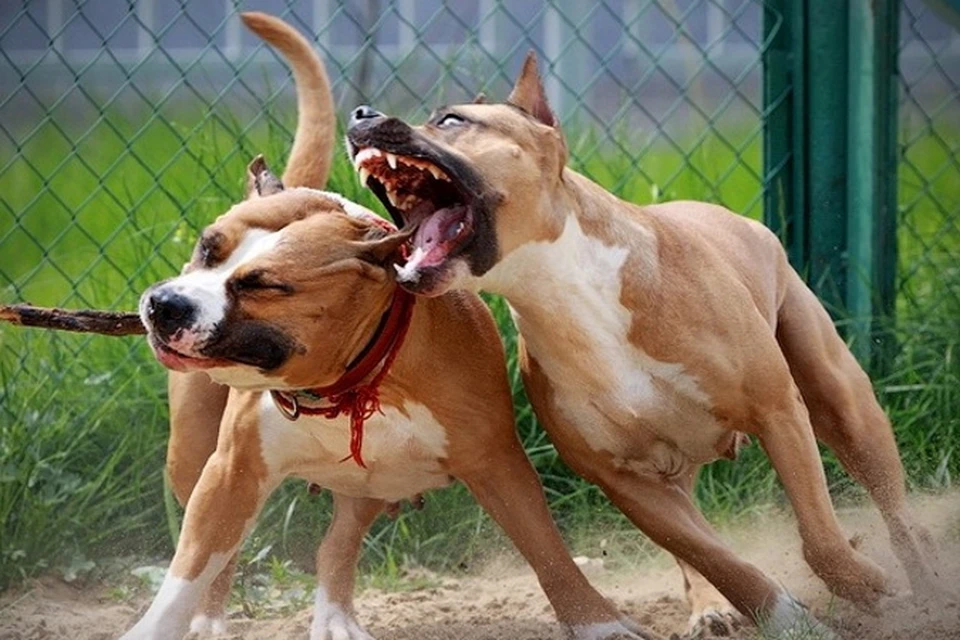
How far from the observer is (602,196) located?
4488 millimetres

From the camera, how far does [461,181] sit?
4.10 m

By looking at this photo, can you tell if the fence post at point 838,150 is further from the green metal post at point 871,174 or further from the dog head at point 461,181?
the dog head at point 461,181

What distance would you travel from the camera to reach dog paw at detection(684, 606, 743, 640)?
4887 mm

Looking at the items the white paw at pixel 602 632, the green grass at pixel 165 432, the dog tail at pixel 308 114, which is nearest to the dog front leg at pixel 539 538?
the white paw at pixel 602 632

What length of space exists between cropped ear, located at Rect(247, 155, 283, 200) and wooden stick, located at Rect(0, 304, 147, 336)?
39cm

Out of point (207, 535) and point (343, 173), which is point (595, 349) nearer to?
point (207, 535)

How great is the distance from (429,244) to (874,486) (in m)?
1.57

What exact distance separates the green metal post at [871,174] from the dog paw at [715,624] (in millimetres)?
1449

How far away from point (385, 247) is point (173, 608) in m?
0.96

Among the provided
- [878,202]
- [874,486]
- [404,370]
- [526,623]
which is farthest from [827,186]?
[404,370]

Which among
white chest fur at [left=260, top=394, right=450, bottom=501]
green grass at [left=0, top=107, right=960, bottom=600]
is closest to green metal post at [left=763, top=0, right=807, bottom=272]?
green grass at [left=0, top=107, right=960, bottom=600]

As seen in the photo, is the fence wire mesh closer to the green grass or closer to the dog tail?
the green grass

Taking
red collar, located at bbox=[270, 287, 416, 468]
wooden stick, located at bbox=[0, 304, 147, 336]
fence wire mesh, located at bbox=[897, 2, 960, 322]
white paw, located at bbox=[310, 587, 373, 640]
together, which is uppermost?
fence wire mesh, located at bbox=[897, 2, 960, 322]

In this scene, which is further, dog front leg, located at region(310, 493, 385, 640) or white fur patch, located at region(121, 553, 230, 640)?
dog front leg, located at region(310, 493, 385, 640)
